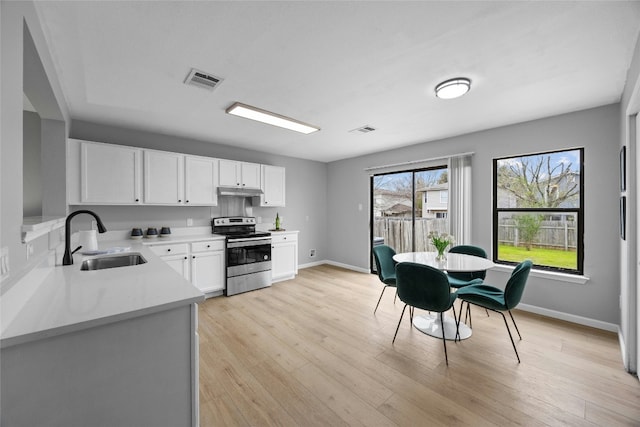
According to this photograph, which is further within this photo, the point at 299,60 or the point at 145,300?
the point at 299,60

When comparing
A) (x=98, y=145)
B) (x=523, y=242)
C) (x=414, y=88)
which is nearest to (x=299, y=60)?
(x=414, y=88)

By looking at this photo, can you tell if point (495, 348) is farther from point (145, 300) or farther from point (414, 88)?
point (145, 300)

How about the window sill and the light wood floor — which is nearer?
the light wood floor

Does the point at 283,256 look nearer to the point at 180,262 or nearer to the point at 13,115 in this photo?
the point at 180,262

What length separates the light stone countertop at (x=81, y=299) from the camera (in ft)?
3.06

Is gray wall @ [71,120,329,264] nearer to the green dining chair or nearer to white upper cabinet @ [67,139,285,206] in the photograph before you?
white upper cabinet @ [67,139,285,206]

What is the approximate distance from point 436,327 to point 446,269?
78 cm

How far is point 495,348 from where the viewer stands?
2.53m

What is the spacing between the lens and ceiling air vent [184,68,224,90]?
2.28m

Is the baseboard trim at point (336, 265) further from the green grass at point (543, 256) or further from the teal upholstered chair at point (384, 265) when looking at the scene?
the green grass at point (543, 256)

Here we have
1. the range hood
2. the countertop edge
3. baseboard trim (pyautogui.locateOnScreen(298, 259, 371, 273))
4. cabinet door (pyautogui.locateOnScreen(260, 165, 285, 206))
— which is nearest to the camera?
the countertop edge

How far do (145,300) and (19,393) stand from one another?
0.43 metres

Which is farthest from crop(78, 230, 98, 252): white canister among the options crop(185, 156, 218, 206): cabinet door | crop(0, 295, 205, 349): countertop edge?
crop(185, 156, 218, 206): cabinet door

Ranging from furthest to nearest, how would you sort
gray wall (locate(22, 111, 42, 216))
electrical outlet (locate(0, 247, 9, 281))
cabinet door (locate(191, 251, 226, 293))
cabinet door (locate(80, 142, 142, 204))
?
1. cabinet door (locate(191, 251, 226, 293))
2. cabinet door (locate(80, 142, 142, 204))
3. gray wall (locate(22, 111, 42, 216))
4. electrical outlet (locate(0, 247, 9, 281))
